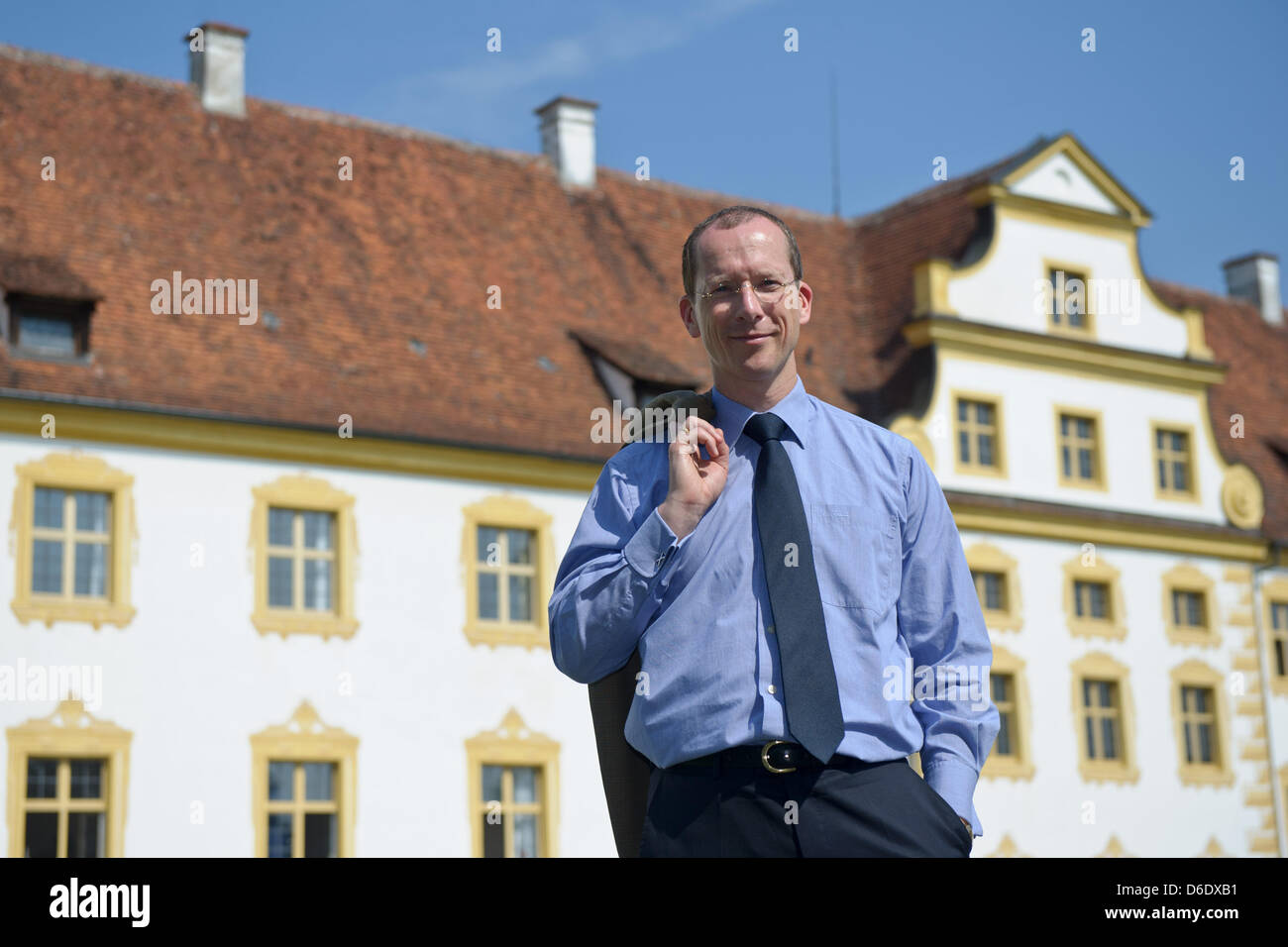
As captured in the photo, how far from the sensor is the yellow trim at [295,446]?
64.3ft

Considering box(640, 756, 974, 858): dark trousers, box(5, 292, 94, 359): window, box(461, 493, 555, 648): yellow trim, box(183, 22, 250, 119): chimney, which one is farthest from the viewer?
box(183, 22, 250, 119): chimney

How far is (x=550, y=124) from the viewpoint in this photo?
28.3 meters

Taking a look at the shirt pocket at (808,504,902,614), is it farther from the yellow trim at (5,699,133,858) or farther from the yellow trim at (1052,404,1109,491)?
the yellow trim at (1052,404,1109,491)

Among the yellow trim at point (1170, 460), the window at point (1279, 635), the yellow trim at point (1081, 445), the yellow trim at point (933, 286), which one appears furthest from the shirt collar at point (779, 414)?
the window at point (1279, 635)

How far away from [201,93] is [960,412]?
1063cm

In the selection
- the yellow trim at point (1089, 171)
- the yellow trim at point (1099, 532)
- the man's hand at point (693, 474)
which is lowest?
the man's hand at point (693, 474)

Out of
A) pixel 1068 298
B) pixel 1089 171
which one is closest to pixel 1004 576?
pixel 1068 298

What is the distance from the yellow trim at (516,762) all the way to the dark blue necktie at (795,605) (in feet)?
59.3

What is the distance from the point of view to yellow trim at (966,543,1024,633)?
25609 millimetres

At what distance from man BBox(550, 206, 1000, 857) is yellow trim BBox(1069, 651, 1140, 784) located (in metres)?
23.0

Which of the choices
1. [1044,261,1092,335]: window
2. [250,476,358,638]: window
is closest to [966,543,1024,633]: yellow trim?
[1044,261,1092,335]: window

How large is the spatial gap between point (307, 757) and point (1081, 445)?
41.1 ft

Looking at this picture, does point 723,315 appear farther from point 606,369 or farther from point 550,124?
point 550,124

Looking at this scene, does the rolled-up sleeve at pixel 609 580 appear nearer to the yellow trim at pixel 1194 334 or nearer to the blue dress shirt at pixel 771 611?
the blue dress shirt at pixel 771 611
